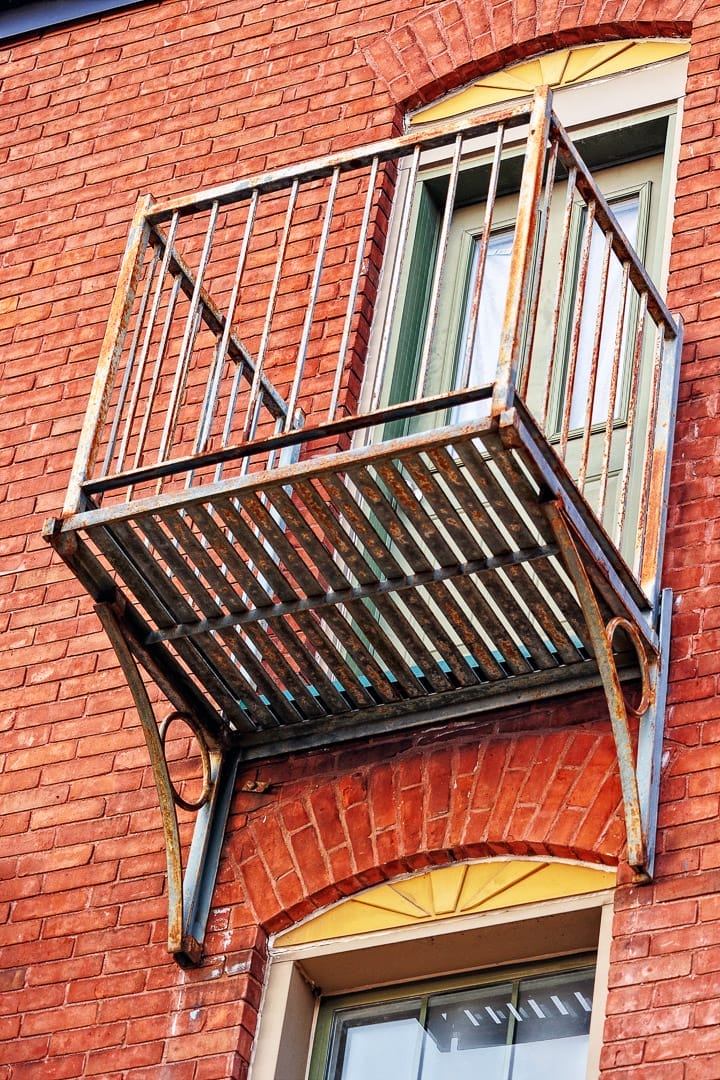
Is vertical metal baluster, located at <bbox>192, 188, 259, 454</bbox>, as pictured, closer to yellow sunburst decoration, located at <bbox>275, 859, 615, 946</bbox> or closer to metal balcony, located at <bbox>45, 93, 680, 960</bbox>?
metal balcony, located at <bbox>45, 93, 680, 960</bbox>

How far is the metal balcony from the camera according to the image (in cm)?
592

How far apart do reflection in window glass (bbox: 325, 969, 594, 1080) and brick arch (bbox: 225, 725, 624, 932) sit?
1.27 feet

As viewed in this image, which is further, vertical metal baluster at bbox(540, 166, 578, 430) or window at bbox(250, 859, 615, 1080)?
window at bbox(250, 859, 615, 1080)

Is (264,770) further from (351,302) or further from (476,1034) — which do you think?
(351,302)

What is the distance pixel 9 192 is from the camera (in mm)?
9141

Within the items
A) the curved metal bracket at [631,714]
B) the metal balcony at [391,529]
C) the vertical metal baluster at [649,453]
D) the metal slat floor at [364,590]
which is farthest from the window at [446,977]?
the vertical metal baluster at [649,453]

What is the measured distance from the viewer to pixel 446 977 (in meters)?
6.48

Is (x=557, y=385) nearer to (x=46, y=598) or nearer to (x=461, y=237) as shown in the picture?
(x=461, y=237)

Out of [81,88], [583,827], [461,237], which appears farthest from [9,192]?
[583,827]

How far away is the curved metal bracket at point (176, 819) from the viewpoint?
6.48 m

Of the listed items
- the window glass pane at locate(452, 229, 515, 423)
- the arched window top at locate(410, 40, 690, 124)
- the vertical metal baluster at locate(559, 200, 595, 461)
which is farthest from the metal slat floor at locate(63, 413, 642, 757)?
the arched window top at locate(410, 40, 690, 124)

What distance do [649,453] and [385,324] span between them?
921 mm

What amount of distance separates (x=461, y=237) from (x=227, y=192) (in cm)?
166

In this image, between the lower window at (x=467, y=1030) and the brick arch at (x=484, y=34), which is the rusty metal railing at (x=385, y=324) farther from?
the lower window at (x=467, y=1030)
